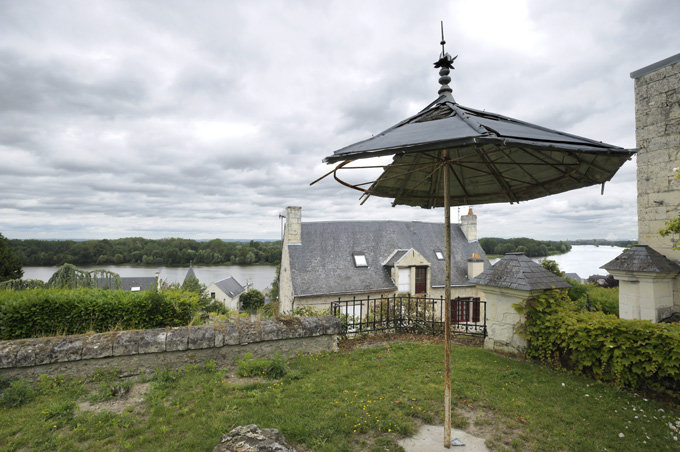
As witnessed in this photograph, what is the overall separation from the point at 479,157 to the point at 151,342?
17.7 ft

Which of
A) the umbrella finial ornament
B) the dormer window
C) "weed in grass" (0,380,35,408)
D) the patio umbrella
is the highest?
the umbrella finial ornament

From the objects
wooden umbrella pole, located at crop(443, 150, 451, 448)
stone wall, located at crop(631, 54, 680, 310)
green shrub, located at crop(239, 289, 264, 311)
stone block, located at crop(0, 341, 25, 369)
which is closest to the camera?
wooden umbrella pole, located at crop(443, 150, 451, 448)

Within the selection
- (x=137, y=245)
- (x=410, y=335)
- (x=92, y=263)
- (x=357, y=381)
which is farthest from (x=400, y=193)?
(x=137, y=245)

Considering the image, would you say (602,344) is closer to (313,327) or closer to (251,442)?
(313,327)

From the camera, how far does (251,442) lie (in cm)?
230

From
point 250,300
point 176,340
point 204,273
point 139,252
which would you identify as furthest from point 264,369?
point 204,273

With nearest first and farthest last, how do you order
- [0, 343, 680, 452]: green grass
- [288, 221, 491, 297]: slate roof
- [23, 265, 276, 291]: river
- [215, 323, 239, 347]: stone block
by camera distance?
[0, 343, 680, 452]: green grass < [215, 323, 239, 347]: stone block < [288, 221, 491, 297]: slate roof < [23, 265, 276, 291]: river

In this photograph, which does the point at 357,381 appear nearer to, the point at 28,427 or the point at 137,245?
the point at 28,427

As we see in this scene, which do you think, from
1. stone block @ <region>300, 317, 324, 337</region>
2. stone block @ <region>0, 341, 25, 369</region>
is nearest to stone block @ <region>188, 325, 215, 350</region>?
stone block @ <region>300, 317, 324, 337</region>

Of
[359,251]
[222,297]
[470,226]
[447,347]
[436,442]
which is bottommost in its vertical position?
[222,297]

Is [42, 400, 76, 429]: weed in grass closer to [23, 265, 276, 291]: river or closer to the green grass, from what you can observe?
the green grass

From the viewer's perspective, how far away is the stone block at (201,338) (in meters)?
4.79

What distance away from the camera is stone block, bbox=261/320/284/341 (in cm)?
522

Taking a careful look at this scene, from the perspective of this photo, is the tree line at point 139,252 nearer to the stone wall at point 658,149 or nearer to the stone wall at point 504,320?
the stone wall at point 504,320
